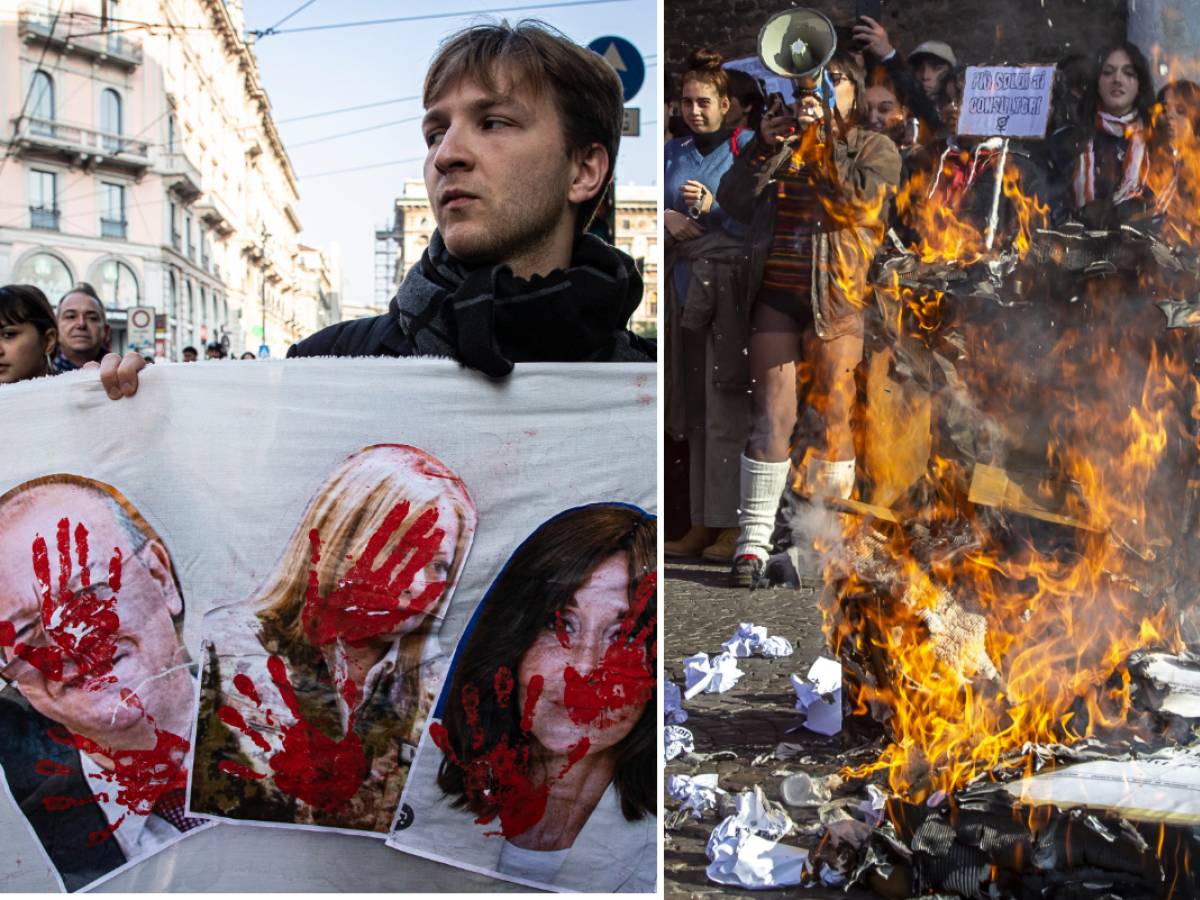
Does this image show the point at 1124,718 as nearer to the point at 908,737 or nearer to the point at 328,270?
the point at 908,737

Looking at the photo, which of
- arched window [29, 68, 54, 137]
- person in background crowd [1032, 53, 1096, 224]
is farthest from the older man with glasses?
arched window [29, 68, 54, 137]

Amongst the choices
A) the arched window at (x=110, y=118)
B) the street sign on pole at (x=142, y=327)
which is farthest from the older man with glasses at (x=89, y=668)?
the arched window at (x=110, y=118)

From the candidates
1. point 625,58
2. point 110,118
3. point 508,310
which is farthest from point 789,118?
point 110,118

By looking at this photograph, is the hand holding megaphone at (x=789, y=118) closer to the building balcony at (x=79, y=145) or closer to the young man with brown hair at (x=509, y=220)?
the young man with brown hair at (x=509, y=220)

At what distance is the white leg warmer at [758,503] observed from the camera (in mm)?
3764

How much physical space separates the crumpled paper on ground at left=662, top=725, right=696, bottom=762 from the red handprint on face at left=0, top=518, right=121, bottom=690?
1.82m

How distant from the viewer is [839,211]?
3494mm

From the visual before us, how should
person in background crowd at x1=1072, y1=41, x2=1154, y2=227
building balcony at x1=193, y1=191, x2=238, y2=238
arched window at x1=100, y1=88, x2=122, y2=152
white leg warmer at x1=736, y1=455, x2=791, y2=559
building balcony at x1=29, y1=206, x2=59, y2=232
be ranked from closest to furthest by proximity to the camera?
person in background crowd at x1=1072, y1=41, x2=1154, y2=227
white leg warmer at x1=736, y1=455, x2=791, y2=559
building balcony at x1=29, y1=206, x2=59, y2=232
arched window at x1=100, y1=88, x2=122, y2=152
building balcony at x1=193, y1=191, x2=238, y2=238

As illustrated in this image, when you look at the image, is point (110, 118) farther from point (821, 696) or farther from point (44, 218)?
point (821, 696)

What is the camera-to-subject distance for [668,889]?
2.88m

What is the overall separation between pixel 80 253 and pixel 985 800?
32.9 m

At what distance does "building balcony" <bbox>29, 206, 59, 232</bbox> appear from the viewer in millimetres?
29844

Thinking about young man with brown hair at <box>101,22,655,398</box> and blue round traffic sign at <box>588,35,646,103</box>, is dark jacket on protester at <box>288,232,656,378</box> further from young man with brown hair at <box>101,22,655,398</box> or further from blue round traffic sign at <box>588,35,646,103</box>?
blue round traffic sign at <box>588,35,646,103</box>

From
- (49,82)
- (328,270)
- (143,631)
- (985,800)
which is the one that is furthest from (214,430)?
(328,270)
